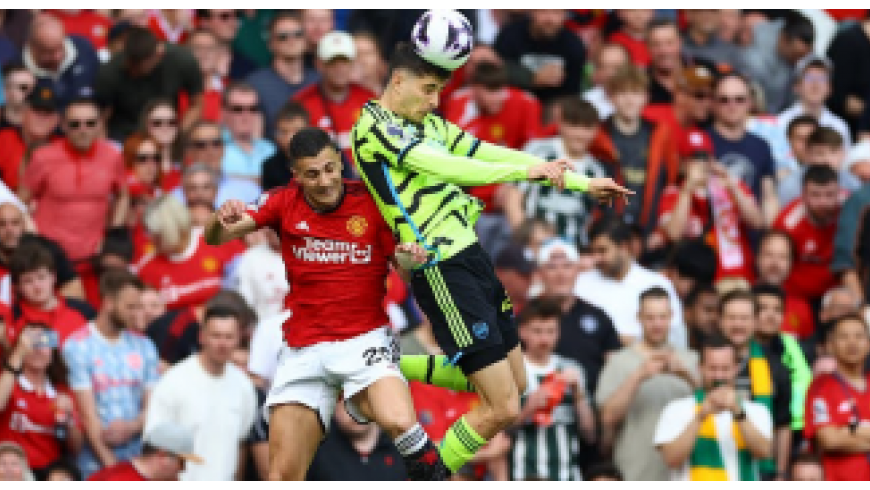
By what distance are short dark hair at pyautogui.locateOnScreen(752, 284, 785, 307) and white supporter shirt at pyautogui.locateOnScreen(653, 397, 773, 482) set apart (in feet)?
5.21

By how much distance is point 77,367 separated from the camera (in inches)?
670

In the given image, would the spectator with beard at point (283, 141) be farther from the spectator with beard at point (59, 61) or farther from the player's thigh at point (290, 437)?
the player's thigh at point (290, 437)

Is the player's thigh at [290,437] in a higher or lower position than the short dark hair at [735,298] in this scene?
lower

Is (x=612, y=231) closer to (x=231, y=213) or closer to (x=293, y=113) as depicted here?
(x=293, y=113)

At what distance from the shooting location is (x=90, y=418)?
17.0 meters

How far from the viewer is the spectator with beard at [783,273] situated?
63.7ft

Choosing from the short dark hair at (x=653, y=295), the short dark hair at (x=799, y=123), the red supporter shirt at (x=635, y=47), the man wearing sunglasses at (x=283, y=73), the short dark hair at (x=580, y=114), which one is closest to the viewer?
the short dark hair at (x=653, y=295)

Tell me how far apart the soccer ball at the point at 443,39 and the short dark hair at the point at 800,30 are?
9.64 meters

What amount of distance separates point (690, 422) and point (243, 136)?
5.17 metres

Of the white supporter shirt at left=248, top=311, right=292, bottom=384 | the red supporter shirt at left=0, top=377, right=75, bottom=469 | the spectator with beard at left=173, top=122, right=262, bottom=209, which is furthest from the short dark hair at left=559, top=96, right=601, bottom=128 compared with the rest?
the red supporter shirt at left=0, top=377, right=75, bottom=469

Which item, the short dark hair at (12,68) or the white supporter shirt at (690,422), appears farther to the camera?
the short dark hair at (12,68)

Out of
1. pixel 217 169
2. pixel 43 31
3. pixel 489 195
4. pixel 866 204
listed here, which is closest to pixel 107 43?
pixel 43 31

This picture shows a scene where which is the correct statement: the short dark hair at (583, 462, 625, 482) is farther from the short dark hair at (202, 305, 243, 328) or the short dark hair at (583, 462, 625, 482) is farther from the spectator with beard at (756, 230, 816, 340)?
the spectator with beard at (756, 230, 816, 340)

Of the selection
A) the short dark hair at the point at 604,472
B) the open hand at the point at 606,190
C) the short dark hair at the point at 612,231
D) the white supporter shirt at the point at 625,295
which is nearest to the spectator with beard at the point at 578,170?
the short dark hair at the point at 612,231
